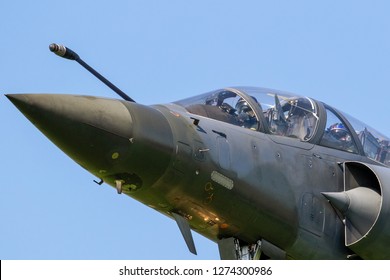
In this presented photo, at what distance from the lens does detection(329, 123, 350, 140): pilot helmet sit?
27109 mm

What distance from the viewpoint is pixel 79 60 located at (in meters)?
24.2

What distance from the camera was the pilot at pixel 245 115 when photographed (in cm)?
2566

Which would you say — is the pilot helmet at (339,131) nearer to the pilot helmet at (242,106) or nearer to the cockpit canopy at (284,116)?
the cockpit canopy at (284,116)

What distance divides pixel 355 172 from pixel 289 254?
6.91 feet

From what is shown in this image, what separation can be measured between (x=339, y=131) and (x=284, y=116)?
1448 mm

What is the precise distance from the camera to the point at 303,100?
27.0 meters

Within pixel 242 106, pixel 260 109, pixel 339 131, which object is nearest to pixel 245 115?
pixel 242 106

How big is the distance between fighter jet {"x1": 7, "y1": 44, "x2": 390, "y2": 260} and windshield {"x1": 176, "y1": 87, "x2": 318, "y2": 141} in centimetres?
2

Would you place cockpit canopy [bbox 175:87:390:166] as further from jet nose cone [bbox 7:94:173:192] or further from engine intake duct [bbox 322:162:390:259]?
jet nose cone [bbox 7:94:173:192]

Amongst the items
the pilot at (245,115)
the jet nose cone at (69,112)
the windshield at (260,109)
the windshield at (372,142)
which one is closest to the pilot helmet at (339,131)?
the windshield at (372,142)

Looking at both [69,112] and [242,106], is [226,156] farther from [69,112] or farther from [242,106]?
[69,112]

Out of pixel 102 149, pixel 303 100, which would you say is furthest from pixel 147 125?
pixel 303 100

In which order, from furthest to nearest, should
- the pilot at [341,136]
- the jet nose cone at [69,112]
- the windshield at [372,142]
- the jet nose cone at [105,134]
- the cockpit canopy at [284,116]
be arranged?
the windshield at [372,142]
the pilot at [341,136]
the cockpit canopy at [284,116]
the jet nose cone at [105,134]
the jet nose cone at [69,112]

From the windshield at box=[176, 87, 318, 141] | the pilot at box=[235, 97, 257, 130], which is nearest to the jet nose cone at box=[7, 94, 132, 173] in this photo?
the windshield at box=[176, 87, 318, 141]
